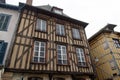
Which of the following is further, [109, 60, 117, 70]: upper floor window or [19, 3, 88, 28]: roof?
[109, 60, 117, 70]: upper floor window

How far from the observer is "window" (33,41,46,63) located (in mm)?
8136

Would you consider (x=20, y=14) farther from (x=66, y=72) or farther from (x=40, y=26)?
(x=66, y=72)

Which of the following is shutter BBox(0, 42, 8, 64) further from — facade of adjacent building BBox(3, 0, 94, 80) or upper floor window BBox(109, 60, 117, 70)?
upper floor window BBox(109, 60, 117, 70)

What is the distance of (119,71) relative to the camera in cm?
1079

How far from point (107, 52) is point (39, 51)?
7669 millimetres

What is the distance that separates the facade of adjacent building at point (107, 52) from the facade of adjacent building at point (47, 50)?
2710 millimetres

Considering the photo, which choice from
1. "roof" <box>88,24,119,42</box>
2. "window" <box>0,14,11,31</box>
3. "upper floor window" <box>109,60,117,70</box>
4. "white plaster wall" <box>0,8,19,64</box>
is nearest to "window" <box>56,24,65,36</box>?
"white plaster wall" <box>0,8,19,64</box>

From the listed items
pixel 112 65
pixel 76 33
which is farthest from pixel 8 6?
pixel 112 65

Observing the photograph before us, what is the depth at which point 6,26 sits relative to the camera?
864 centimetres

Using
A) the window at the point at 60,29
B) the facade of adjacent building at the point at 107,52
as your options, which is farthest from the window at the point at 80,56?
the facade of adjacent building at the point at 107,52

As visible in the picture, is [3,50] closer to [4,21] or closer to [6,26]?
[6,26]

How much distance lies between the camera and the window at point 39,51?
8.14 metres

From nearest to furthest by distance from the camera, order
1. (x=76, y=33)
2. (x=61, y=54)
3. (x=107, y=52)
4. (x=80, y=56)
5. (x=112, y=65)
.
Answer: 1. (x=61, y=54)
2. (x=80, y=56)
3. (x=112, y=65)
4. (x=76, y=33)
5. (x=107, y=52)

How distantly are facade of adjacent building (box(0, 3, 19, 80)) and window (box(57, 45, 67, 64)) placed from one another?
3.78 meters
